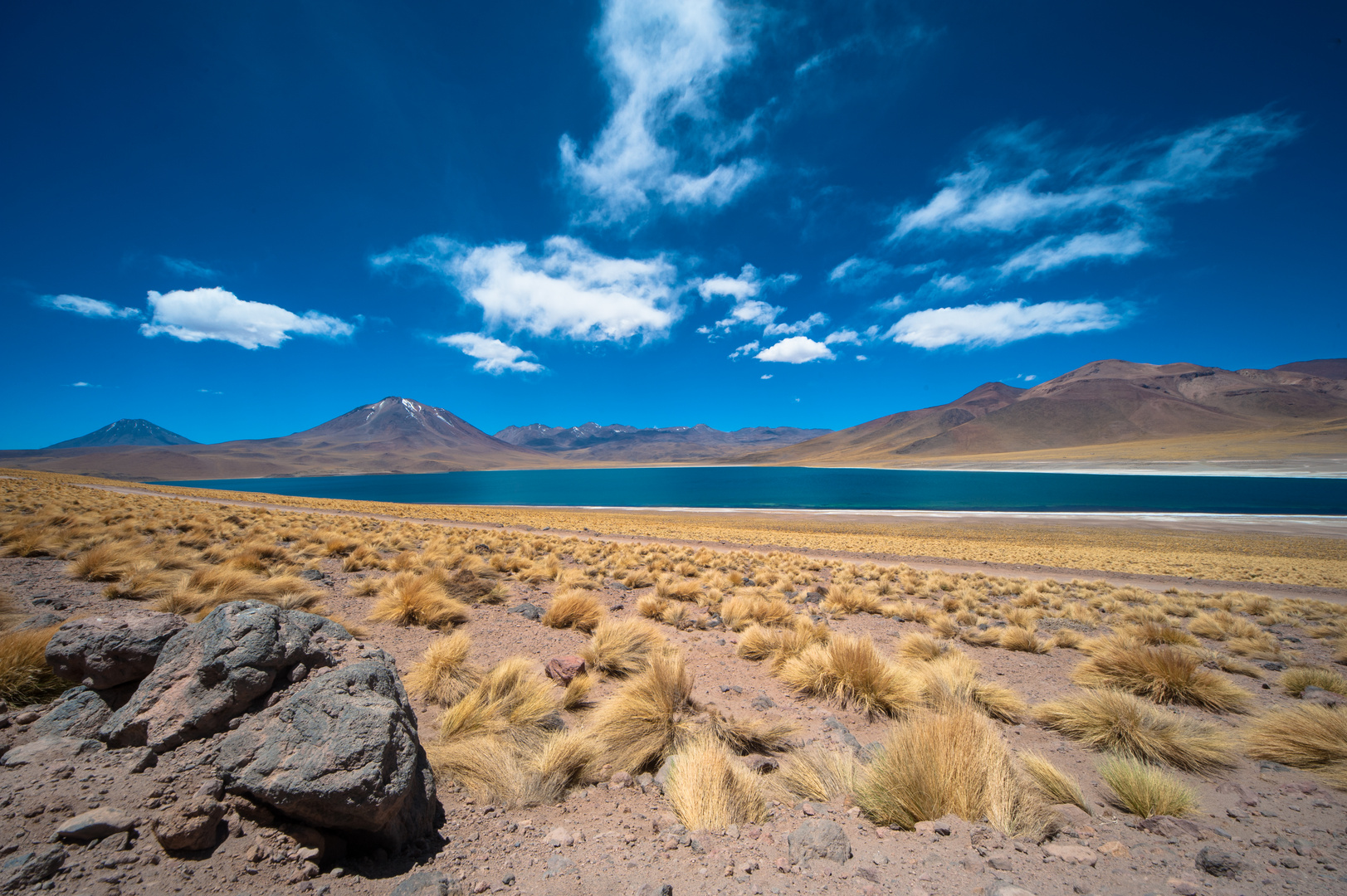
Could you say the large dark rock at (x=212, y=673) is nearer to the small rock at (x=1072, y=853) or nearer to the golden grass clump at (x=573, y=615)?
the golden grass clump at (x=573, y=615)

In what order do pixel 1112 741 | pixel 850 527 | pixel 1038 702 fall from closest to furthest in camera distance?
pixel 1112 741 → pixel 1038 702 → pixel 850 527

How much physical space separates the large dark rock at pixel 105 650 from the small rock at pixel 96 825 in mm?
1336

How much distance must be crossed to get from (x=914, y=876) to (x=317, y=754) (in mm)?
3202

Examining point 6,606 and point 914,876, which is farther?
point 6,606

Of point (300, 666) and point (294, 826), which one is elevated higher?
point (300, 666)

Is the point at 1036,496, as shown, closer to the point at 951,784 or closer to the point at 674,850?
the point at 951,784

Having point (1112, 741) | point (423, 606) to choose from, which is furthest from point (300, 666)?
point (1112, 741)

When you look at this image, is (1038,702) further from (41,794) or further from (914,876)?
(41,794)

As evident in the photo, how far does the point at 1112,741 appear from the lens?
4.18m

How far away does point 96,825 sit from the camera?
2.06 m

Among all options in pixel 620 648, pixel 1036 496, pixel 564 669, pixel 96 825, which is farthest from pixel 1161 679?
pixel 1036 496

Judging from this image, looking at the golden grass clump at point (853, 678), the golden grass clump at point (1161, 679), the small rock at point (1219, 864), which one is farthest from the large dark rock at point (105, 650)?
the golden grass clump at point (1161, 679)

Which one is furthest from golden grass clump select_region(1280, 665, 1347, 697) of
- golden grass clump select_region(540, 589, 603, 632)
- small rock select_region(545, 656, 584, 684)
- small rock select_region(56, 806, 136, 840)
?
small rock select_region(56, 806, 136, 840)

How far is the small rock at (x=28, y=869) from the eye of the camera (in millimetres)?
1818
